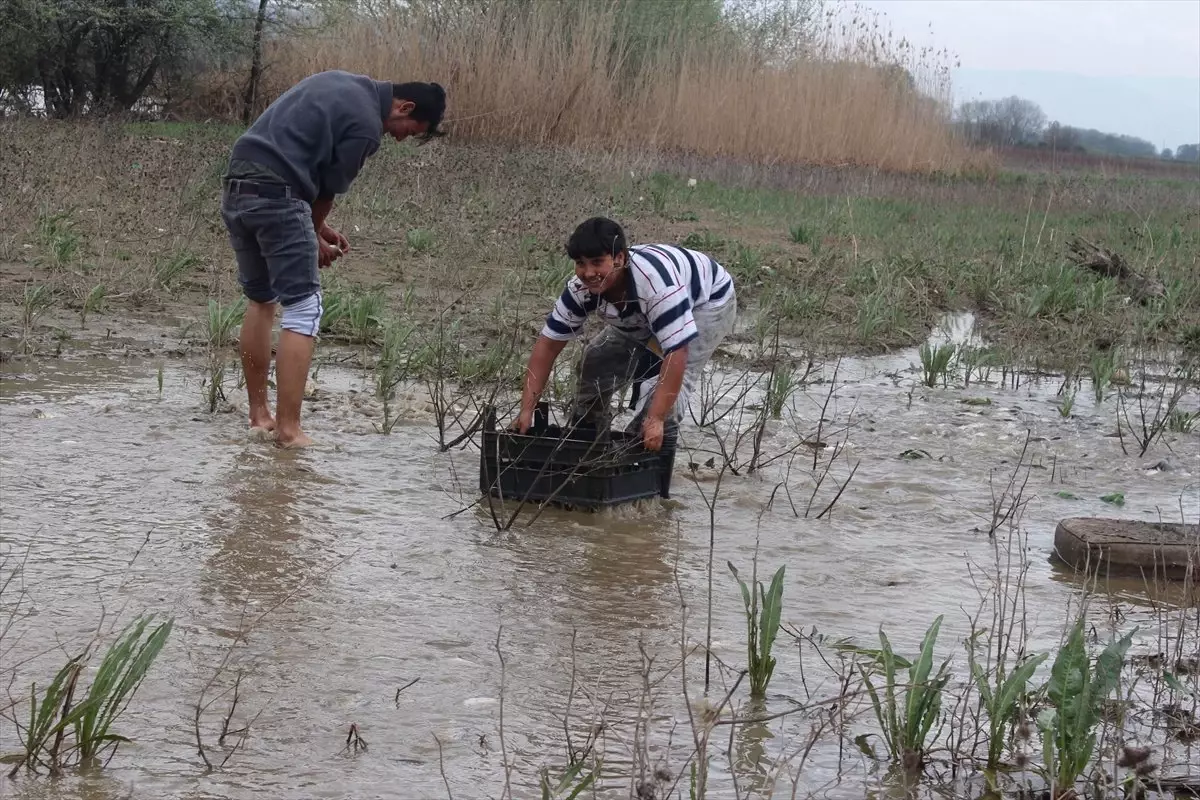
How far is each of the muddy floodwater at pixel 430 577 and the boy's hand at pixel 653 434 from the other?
31 cm

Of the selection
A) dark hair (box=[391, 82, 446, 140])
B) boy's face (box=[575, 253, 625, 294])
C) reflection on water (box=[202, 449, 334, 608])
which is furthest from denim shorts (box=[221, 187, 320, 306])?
boy's face (box=[575, 253, 625, 294])

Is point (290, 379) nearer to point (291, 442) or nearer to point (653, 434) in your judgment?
point (291, 442)

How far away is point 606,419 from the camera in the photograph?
199 inches

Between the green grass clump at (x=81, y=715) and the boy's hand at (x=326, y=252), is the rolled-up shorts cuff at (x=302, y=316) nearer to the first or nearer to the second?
the boy's hand at (x=326, y=252)

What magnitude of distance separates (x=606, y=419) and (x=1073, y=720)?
2473 mm

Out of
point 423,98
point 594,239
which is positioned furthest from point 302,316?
point 594,239

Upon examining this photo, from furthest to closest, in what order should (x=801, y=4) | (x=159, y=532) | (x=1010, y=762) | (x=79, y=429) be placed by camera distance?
(x=801, y=4)
(x=79, y=429)
(x=159, y=532)
(x=1010, y=762)

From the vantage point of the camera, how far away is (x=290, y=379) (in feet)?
18.0

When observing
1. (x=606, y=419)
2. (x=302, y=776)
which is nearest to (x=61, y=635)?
(x=302, y=776)

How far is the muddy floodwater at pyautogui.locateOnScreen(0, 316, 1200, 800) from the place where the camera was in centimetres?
293

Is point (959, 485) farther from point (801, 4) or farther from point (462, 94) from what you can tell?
point (801, 4)

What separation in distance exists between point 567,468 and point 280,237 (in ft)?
4.78

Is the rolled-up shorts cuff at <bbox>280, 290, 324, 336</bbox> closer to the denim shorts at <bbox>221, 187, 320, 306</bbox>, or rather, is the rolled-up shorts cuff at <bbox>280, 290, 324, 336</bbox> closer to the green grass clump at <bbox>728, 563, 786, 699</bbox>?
the denim shorts at <bbox>221, 187, 320, 306</bbox>

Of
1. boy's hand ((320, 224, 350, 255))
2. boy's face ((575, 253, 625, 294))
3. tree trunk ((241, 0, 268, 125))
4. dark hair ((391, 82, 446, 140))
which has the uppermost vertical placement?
tree trunk ((241, 0, 268, 125))
